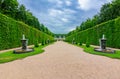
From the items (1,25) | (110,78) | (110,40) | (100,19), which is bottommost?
(110,78)

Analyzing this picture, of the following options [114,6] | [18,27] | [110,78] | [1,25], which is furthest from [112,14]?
[110,78]

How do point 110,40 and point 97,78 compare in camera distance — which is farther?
point 110,40

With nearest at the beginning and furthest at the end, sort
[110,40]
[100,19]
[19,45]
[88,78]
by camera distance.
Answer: [88,78]
[110,40]
[19,45]
[100,19]

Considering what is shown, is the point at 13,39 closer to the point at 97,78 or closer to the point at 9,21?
the point at 9,21

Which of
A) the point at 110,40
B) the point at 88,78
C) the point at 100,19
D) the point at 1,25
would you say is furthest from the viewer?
the point at 100,19

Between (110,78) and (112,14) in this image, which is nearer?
(110,78)

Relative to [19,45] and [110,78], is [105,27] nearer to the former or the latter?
[19,45]

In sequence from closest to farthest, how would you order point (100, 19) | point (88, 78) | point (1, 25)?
point (88, 78) → point (1, 25) → point (100, 19)

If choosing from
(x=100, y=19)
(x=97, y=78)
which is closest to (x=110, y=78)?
(x=97, y=78)

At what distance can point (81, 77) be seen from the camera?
4965 mm

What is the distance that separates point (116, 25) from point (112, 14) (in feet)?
90.7

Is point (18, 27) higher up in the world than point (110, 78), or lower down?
higher up

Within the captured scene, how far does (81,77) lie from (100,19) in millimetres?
48410

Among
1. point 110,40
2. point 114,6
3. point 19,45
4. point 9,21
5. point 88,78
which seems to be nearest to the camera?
point 88,78
